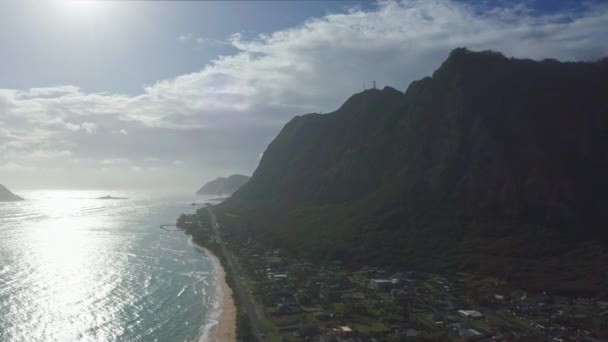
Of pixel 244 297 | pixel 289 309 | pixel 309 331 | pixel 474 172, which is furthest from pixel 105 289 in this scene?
pixel 474 172

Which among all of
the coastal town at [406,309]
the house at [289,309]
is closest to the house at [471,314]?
the coastal town at [406,309]

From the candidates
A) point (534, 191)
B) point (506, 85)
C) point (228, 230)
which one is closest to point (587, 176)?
point (534, 191)

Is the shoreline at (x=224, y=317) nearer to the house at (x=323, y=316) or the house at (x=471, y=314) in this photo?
the house at (x=323, y=316)

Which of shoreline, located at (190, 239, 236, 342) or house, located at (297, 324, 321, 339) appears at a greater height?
house, located at (297, 324, 321, 339)

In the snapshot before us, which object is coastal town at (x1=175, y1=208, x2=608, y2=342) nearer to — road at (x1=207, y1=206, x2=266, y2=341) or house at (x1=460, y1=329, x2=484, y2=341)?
house at (x1=460, y1=329, x2=484, y2=341)

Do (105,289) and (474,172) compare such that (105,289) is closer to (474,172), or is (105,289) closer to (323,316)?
(323,316)

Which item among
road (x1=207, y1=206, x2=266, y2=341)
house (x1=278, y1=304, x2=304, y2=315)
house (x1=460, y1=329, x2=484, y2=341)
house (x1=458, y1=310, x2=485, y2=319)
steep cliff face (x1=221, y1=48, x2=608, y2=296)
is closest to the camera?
house (x1=460, y1=329, x2=484, y2=341)

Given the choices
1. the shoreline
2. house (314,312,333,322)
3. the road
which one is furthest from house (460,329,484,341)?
the shoreline
